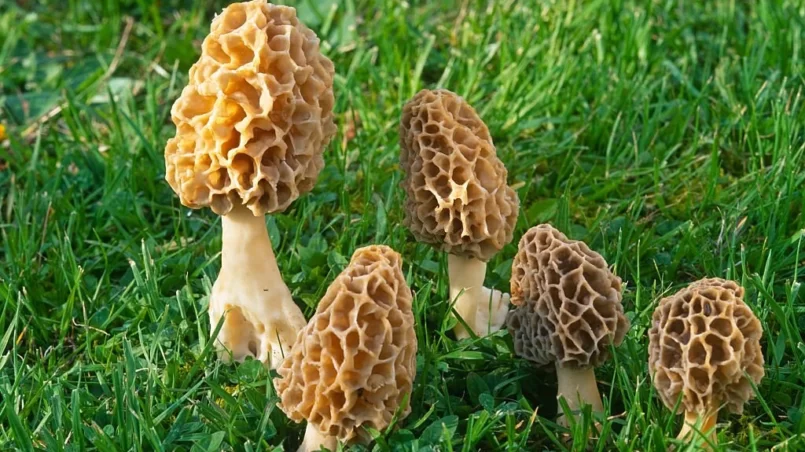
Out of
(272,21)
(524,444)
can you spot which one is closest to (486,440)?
(524,444)

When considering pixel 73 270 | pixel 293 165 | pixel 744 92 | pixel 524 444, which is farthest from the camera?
pixel 744 92

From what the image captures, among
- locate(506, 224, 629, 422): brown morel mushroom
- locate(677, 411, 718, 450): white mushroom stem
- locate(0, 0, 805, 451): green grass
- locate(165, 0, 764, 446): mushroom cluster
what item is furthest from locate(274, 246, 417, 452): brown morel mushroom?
locate(677, 411, 718, 450): white mushroom stem

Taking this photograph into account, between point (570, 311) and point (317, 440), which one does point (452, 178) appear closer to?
point (570, 311)

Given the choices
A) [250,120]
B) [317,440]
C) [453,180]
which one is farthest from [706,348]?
[250,120]

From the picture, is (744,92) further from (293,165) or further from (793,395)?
(293,165)

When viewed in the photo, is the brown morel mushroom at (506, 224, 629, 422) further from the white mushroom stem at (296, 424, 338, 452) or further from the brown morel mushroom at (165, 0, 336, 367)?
the brown morel mushroom at (165, 0, 336, 367)

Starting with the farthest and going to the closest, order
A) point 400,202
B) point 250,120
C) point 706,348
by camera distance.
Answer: point 400,202, point 250,120, point 706,348
